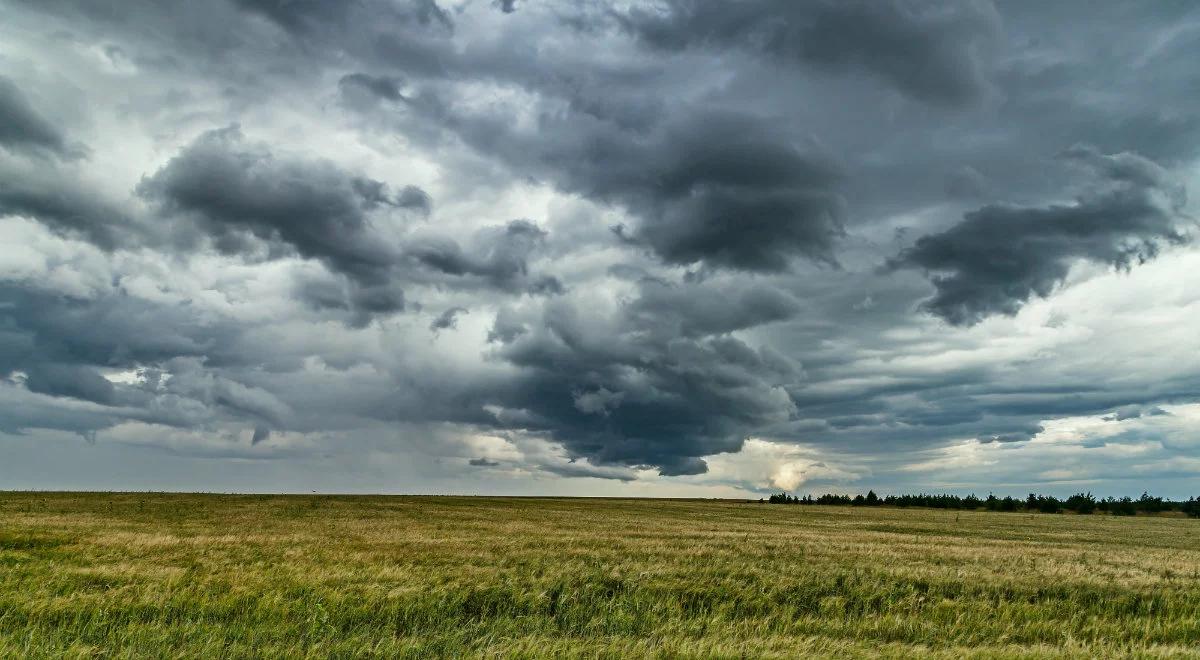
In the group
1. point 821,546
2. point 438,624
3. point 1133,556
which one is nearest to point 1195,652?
point 438,624

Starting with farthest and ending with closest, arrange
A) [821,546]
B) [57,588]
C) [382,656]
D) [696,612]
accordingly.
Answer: [821,546] < [696,612] < [57,588] < [382,656]

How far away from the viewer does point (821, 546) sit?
32.9 m

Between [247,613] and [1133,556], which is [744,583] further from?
[1133,556]

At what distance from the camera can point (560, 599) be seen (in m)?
18.8

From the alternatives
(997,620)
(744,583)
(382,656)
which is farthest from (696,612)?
(382,656)

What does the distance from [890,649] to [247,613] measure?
1305 cm

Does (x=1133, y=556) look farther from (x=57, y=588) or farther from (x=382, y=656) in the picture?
(x=57, y=588)

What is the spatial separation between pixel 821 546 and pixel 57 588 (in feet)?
89.9

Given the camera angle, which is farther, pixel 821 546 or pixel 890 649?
pixel 821 546

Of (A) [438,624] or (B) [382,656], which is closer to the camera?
(B) [382,656]

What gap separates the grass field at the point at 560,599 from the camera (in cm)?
1354

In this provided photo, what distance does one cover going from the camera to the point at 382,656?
12195 mm

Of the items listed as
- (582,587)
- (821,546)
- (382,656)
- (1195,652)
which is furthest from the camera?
(821,546)

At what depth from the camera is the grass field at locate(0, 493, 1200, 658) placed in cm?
1354
